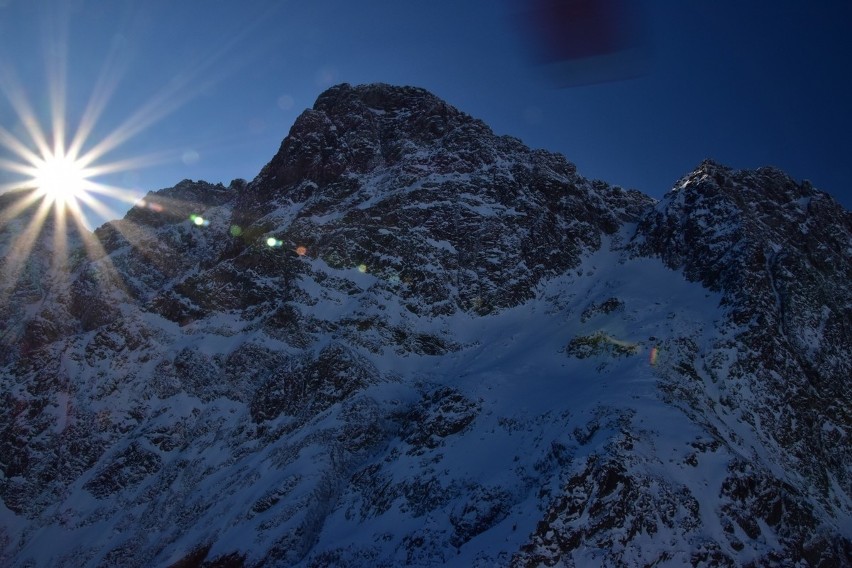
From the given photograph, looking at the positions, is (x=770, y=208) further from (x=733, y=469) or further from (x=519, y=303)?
(x=733, y=469)

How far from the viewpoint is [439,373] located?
5431 centimetres

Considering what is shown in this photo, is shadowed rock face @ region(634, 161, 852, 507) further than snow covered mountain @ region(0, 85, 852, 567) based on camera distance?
Yes

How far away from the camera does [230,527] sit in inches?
1591

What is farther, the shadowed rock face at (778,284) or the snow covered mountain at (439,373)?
the shadowed rock face at (778,284)

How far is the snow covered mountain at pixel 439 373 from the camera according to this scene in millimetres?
34219

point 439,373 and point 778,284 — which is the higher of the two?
point 778,284

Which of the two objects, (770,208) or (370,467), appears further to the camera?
(770,208)

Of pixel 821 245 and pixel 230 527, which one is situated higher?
pixel 821 245

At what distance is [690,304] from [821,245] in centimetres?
2126

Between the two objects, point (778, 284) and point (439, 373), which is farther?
point (778, 284)

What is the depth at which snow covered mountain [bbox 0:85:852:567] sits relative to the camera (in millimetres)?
34219

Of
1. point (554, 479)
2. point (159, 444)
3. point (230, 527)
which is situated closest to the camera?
point (554, 479)

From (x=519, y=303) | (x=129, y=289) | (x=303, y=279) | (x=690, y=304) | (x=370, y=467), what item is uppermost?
(x=129, y=289)

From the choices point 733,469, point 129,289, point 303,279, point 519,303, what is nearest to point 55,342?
point 129,289
